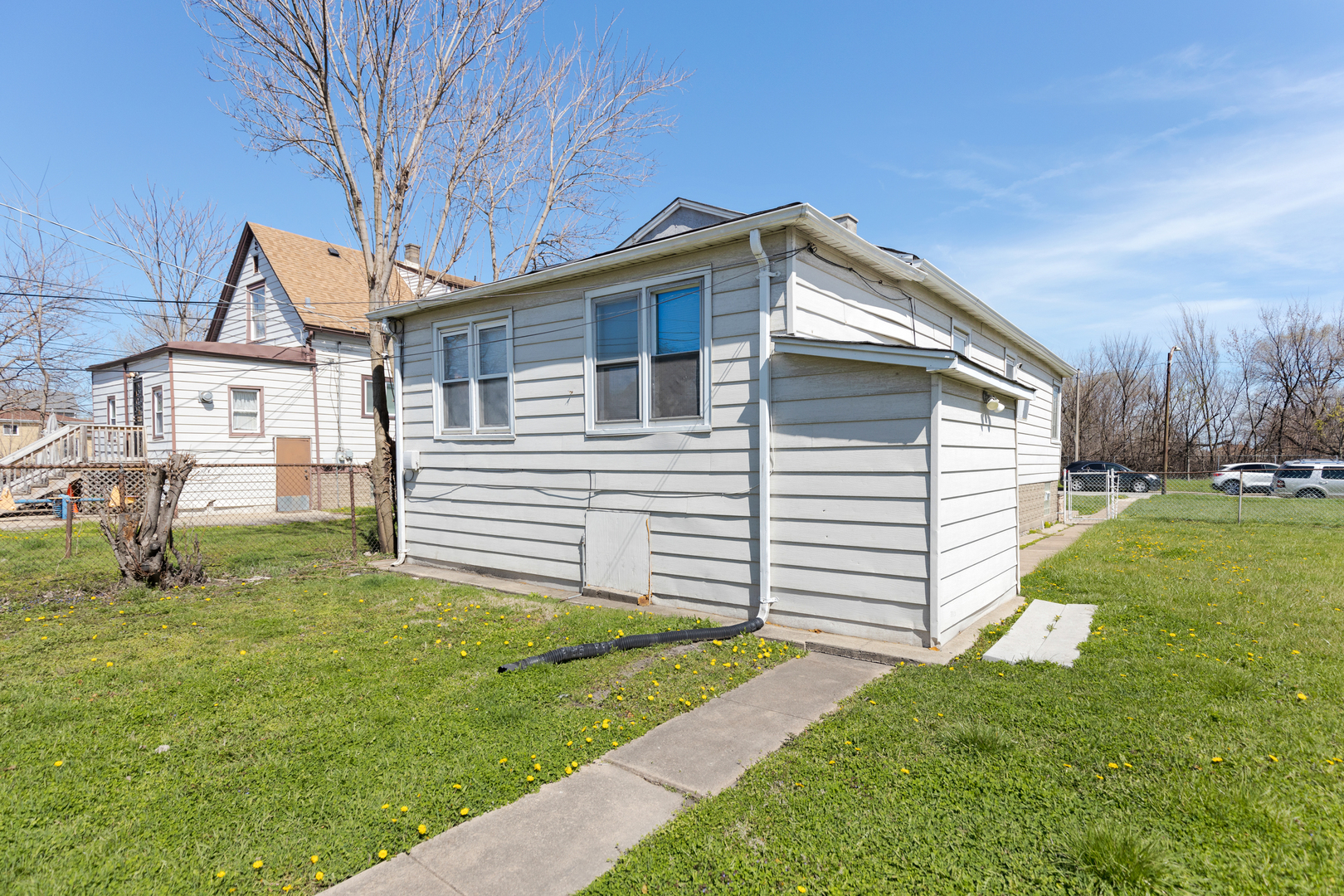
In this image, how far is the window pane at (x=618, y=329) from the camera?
6617 mm

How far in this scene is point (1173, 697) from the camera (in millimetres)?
3770

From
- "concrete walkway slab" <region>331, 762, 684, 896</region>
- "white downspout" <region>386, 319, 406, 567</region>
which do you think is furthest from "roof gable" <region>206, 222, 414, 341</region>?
"concrete walkway slab" <region>331, 762, 684, 896</region>

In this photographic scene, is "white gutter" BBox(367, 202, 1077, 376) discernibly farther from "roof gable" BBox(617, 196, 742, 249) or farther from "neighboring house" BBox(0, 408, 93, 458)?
"neighboring house" BBox(0, 408, 93, 458)

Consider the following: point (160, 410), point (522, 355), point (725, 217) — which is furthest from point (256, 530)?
point (725, 217)

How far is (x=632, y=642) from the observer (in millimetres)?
5012

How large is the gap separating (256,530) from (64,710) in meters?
10.2

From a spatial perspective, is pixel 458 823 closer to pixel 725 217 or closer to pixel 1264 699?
pixel 1264 699

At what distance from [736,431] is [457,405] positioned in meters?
4.33

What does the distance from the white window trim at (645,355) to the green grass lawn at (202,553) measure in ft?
15.7

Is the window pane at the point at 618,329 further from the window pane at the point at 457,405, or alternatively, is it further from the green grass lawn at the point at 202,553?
the green grass lawn at the point at 202,553

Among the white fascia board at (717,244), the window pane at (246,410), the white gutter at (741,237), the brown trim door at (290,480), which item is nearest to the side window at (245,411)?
the window pane at (246,410)

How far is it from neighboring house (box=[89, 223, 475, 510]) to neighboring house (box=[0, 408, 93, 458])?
236cm

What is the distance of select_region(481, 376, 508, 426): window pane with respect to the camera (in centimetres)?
791

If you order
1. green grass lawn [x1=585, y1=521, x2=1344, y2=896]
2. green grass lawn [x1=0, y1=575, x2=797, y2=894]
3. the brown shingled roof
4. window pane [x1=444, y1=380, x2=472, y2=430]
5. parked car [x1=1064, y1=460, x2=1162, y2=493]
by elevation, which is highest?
the brown shingled roof
